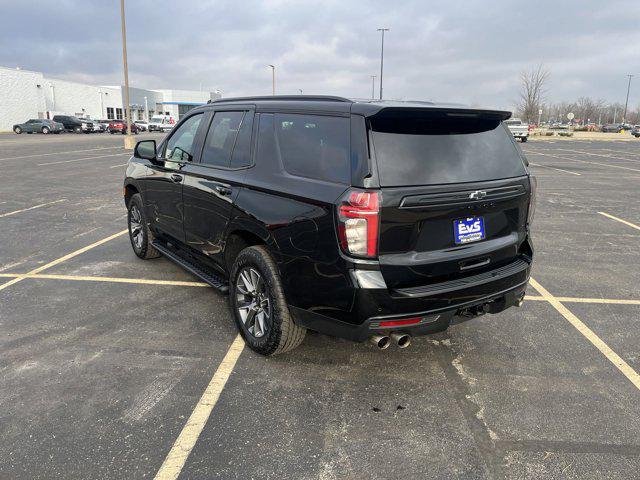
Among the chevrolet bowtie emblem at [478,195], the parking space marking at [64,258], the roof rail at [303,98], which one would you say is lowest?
the parking space marking at [64,258]

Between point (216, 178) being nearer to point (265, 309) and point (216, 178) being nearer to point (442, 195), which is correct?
point (265, 309)

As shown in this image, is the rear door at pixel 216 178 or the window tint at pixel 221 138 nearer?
the rear door at pixel 216 178

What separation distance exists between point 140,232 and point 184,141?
1673 millimetres

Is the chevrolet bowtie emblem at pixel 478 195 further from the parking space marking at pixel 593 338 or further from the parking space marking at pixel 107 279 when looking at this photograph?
the parking space marking at pixel 107 279

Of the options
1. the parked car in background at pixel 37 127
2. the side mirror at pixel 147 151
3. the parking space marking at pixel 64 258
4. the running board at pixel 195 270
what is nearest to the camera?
the running board at pixel 195 270

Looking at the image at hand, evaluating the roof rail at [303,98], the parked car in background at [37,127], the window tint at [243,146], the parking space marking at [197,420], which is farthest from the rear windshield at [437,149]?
the parked car in background at [37,127]

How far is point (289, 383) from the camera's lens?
336cm

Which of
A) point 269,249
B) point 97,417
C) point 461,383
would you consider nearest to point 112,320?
point 97,417

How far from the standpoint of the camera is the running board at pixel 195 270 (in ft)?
13.9

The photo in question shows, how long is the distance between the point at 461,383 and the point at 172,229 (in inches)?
125

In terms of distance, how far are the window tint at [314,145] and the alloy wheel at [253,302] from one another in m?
0.87

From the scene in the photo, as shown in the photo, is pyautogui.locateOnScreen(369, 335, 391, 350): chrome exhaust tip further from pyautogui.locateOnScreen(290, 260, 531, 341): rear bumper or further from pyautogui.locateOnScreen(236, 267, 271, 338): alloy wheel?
pyautogui.locateOnScreen(236, 267, 271, 338): alloy wheel

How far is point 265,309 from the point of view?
366 centimetres

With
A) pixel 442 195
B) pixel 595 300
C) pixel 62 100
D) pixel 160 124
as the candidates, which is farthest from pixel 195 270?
pixel 62 100
